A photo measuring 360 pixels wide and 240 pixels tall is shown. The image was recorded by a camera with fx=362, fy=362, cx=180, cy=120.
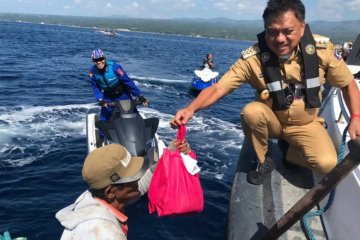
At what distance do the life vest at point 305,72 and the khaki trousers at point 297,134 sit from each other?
224 mm

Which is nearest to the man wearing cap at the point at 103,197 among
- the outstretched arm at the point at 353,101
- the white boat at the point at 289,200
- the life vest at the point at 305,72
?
the white boat at the point at 289,200

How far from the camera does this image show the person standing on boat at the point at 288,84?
343 cm

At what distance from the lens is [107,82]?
773 centimetres

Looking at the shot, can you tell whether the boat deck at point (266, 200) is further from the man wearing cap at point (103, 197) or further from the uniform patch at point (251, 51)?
the uniform patch at point (251, 51)

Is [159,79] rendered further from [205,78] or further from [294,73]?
[294,73]

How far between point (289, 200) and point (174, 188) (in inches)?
55.6

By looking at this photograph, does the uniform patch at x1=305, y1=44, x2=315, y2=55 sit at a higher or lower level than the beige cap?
higher

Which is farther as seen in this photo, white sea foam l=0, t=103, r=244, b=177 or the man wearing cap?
white sea foam l=0, t=103, r=244, b=177

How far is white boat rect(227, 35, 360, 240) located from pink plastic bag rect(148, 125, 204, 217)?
0.57 metres

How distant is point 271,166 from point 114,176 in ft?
7.86

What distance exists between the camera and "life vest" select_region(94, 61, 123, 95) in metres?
7.63

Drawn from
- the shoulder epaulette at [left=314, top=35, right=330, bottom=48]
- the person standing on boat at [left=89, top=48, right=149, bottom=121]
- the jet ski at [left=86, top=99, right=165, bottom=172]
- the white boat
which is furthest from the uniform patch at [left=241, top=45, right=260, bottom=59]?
the person standing on boat at [left=89, top=48, right=149, bottom=121]

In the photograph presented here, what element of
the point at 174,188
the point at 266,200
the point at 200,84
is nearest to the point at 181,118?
the point at 174,188

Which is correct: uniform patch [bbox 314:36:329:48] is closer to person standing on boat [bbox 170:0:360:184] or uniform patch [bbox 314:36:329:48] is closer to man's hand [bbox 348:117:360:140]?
person standing on boat [bbox 170:0:360:184]
